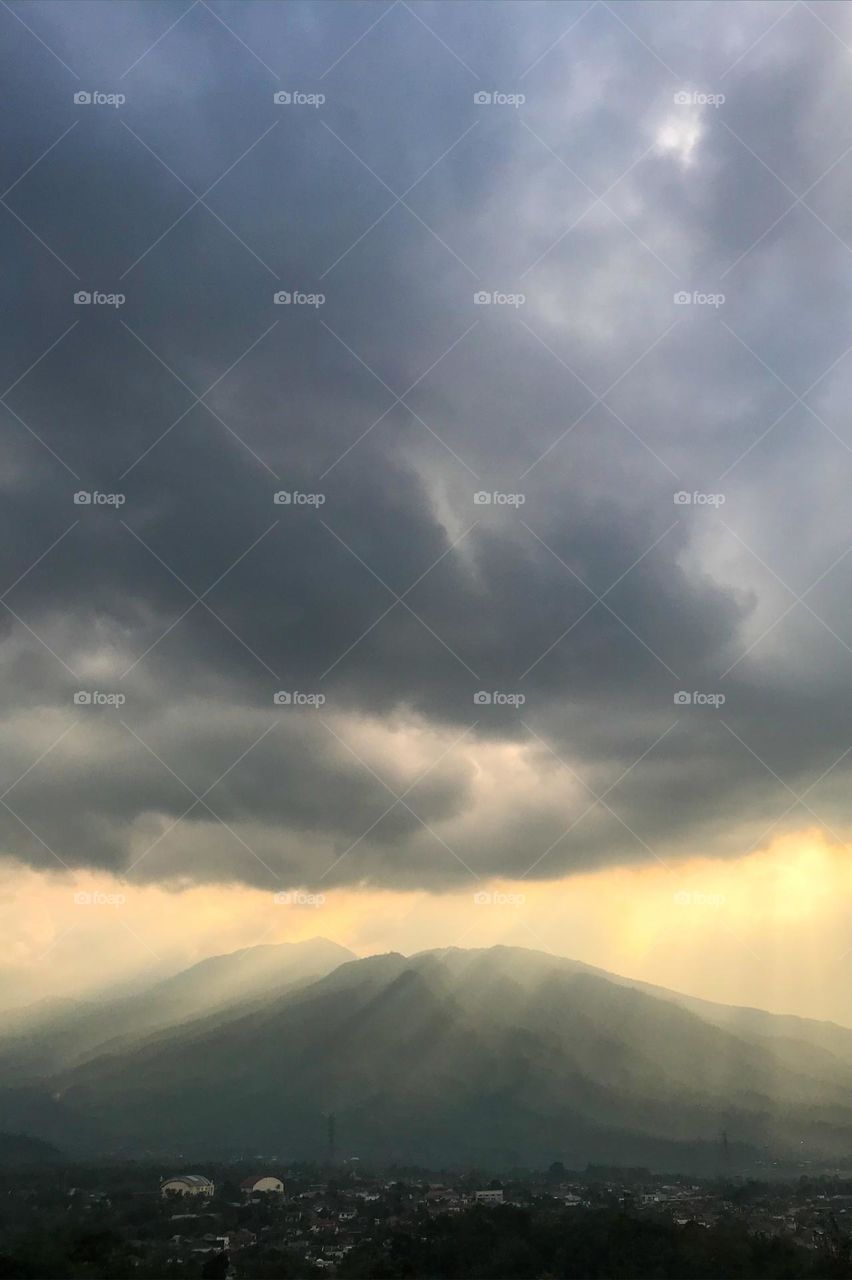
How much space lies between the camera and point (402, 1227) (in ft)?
42.9

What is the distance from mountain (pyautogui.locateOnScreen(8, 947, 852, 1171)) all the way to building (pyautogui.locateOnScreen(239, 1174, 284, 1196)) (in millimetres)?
3776

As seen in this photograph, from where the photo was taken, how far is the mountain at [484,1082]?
2145cm

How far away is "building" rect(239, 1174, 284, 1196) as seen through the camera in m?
Result: 16.1

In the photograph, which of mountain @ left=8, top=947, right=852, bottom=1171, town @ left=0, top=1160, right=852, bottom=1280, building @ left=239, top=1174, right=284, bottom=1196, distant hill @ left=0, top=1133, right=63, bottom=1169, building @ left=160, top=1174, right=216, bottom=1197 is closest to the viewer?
town @ left=0, top=1160, right=852, bottom=1280

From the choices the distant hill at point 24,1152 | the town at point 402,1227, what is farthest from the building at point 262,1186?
the distant hill at point 24,1152

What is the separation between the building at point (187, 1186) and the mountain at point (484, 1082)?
4.74m

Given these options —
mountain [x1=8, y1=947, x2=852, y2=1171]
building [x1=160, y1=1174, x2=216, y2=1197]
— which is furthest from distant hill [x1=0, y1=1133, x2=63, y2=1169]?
building [x1=160, y1=1174, x2=216, y2=1197]

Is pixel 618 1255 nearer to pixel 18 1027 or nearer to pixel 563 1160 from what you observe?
pixel 563 1160

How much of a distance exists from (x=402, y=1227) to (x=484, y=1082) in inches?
430

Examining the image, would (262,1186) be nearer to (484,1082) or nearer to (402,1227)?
(402,1227)

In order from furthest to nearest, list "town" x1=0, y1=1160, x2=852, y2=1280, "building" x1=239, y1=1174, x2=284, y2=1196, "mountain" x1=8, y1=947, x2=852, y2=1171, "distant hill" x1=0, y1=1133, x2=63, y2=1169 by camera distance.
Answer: "mountain" x1=8, y1=947, x2=852, y2=1171
"distant hill" x1=0, y1=1133, x2=63, y2=1169
"building" x1=239, y1=1174, x2=284, y2=1196
"town" x1=0, y1=1160, x2=852, y2=1280

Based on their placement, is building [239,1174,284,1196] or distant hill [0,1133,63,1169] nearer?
building [239,1174,284,1196]

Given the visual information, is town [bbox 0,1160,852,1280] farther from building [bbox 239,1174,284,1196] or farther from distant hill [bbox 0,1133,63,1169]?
distant hill [bbox 0,1133,63,1169]

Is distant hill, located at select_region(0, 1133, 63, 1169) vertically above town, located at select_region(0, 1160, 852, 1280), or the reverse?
town, located at select_region(0, 1160, 852, 1280)
